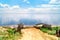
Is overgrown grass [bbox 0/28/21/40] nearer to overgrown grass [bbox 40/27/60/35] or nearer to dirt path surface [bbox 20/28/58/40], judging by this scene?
dirt path surface [bbox 20/28/58/40]

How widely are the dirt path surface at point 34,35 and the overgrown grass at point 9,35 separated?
0.06 meters

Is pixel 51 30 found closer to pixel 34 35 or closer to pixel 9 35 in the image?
pixel 34 35

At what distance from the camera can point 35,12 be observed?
53.9 inches

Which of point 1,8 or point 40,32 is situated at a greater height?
point 1,8

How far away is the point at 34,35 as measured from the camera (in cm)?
134

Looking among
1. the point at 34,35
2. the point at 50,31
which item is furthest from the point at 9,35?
the point at 50,31

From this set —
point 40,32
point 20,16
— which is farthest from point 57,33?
point 20,16

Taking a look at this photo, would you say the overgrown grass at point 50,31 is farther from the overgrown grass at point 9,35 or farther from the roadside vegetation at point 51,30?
the overgrown grass at point 9,35

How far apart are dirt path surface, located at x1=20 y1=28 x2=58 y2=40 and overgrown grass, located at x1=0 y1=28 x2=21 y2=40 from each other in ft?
0.19

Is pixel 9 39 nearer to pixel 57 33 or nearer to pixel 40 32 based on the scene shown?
pixel 40 32

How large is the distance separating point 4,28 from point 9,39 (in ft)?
0.40

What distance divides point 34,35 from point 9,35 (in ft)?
0.79

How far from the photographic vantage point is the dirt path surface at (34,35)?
132 cm

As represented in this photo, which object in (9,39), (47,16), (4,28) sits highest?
(47,16)
